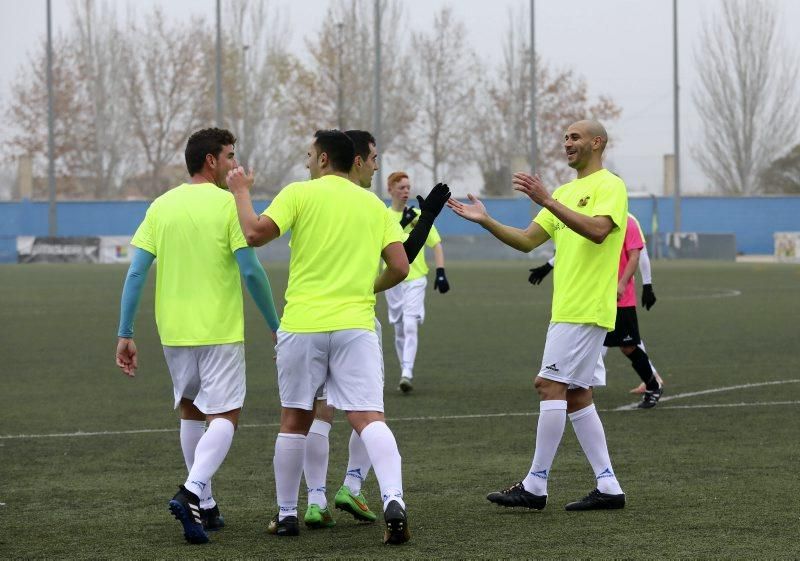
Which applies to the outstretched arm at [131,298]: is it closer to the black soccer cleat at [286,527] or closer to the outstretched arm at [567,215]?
the black soccer cleat at [286,527]

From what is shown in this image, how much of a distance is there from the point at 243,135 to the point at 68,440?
66.7m

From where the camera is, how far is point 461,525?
6.96 m

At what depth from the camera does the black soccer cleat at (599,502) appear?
7340 millimetres

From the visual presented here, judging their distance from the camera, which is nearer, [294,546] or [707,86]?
[294,546]

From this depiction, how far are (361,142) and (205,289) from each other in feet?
3.60

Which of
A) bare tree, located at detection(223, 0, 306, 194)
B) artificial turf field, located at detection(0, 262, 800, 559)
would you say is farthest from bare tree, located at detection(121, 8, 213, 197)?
artificial turf field, located at detection(0, 262, 800, 559)

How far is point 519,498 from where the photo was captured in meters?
7.34

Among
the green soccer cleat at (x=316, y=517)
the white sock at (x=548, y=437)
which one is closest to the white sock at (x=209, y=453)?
the green soccer cleat at (x=316, y=517)

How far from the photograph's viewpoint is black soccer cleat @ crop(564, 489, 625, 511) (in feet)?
24.1

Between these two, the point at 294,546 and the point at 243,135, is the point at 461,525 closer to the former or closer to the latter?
the point at 294,546

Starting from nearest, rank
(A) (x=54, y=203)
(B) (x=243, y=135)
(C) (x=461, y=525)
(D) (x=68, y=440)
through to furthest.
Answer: (C) (x=461, y=525)
(D) (x=68, y=440)
(A) (x=54, y=203)
(B) (x=243, y=135)

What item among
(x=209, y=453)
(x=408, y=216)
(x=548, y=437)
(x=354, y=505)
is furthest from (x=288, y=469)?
(x=408, y=216)

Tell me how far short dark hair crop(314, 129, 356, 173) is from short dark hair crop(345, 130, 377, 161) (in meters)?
0.26

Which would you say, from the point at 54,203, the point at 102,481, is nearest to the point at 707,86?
the point at 54,203
